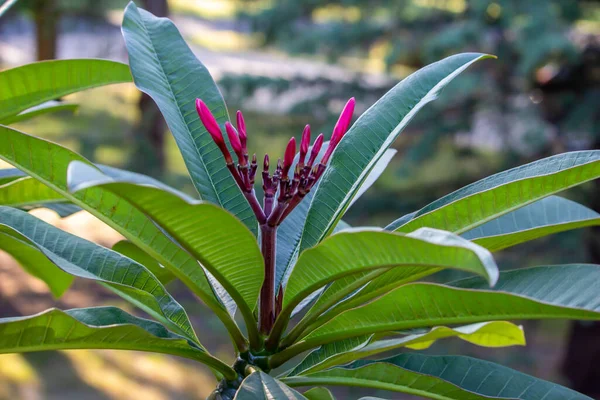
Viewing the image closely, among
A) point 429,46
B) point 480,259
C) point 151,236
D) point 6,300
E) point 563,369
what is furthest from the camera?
point 6,300

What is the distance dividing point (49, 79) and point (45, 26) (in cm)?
439

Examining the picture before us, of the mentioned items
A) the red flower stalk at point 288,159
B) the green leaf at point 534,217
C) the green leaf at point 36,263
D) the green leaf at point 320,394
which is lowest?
the green leaf at point 320,394

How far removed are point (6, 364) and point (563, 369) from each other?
10.0 feet

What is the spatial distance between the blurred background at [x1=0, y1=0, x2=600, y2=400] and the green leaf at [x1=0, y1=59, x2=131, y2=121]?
2.01m

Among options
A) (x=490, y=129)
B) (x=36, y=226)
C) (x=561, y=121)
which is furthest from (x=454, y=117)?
(x=36, y=226)

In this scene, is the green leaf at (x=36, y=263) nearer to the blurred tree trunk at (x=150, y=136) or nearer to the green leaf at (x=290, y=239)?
Answer: the green leaf at (x=290, y=239)

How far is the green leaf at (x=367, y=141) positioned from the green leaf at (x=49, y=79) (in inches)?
10.9

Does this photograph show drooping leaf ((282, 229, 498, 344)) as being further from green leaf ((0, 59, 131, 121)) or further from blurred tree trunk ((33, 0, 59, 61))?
blurred tree trunk ((33, 0, 59, 61))

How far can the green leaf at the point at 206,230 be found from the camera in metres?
0.42

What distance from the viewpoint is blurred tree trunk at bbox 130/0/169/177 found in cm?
393

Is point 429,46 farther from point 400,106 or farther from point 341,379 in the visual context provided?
point 341,379

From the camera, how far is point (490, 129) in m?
3.30

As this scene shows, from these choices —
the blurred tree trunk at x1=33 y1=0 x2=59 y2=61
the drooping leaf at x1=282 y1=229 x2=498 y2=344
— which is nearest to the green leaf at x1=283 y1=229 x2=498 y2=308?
the drooping leaf at x1=282 y1=229 x2=498 y2=344

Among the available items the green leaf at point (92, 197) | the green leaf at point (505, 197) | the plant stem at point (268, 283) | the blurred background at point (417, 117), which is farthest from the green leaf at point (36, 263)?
the blurred background at point (417, 117)
